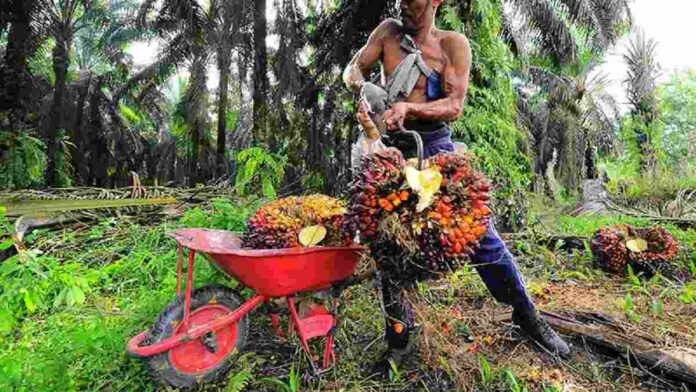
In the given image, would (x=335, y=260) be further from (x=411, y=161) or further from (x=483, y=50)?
(x=483, y=50)

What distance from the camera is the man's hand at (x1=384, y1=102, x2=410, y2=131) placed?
2098 millimetres

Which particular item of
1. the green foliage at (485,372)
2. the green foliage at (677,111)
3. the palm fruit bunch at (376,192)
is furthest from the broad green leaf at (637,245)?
the green foliage at (677,111)

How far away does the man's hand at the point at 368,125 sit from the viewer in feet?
7.07

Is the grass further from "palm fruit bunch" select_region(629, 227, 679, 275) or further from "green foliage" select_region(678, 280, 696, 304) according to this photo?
"palm fruit bunch" select_region(629, 227, 679, 275)

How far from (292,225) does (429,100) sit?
37.8 inches

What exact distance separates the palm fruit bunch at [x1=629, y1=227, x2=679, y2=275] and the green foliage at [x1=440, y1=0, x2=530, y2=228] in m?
2.39

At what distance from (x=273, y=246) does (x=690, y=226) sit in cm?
591

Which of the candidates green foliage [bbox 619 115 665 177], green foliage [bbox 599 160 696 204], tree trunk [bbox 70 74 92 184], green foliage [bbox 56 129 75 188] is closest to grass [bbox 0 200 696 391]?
green foliage [bbox 599 160 696 204]

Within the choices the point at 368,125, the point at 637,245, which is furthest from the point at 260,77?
the point at 368,125

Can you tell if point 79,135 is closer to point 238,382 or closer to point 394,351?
point 238,382

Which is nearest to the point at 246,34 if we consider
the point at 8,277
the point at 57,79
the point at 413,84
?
the point at 57,79

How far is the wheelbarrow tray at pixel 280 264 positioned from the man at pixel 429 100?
268 mm

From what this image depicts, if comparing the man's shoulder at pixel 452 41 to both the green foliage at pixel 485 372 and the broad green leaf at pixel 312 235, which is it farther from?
the green foliage at pixel 485 372

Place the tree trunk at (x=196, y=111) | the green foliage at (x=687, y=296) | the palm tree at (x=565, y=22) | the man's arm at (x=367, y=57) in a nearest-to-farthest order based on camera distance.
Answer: the man's arm at (x=367, y=57), the green foliage at (x=687, y=296), the palm tree at (x=565, y=22), the tree trunk at (x=196, y=111)
